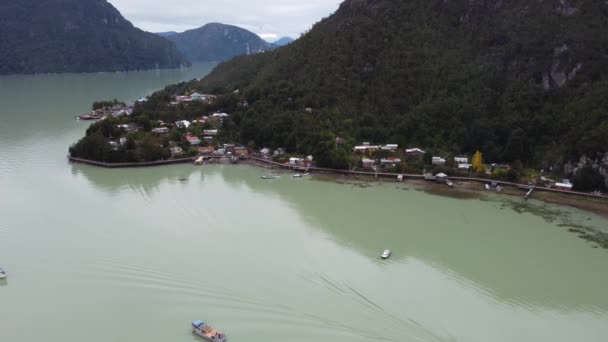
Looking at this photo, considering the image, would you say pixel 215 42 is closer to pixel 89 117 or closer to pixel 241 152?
pixel 89 117

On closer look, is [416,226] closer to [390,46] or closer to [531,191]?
[531,191]

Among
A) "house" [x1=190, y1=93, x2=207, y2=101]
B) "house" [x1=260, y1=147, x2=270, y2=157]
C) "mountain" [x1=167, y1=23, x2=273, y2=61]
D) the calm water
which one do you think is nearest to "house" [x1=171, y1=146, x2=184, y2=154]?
"house" [x1=260, y1=147, x2=270, y2=157]

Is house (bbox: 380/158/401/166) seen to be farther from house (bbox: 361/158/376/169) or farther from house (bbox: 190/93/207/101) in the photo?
house (bbox: 190/93/207/101)

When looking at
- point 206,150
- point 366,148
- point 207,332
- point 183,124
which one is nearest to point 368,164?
point 366,148

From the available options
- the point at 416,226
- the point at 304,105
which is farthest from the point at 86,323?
the point at 304,105

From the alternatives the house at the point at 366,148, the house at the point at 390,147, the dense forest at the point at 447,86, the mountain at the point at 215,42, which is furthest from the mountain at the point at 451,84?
the mountain at the point at 215,42

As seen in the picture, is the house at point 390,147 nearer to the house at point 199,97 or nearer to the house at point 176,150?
the house at point 176,150
